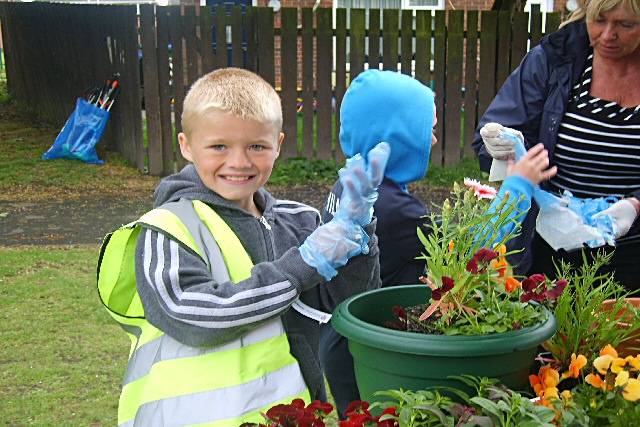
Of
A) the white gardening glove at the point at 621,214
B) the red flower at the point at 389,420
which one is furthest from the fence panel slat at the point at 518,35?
the red flower at the point at 389,420

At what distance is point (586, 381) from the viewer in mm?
1583

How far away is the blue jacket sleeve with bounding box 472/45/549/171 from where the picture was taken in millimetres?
2646

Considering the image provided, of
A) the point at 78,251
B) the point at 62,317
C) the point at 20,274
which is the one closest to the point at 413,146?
the point at 62,317

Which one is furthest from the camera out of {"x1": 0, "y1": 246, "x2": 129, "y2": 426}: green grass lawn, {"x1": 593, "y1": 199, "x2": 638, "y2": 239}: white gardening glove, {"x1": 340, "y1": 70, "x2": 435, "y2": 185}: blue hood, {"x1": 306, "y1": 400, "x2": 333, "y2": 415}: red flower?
{"x1": 0, "y1": 246, "x2": 129, "y2": 426}: green grass lawn

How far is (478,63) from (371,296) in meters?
8.15

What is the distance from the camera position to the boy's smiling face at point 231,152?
1898 mm

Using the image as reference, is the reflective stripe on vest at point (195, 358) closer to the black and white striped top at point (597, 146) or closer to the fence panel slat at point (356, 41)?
the black and white striped top at point (597, 146)

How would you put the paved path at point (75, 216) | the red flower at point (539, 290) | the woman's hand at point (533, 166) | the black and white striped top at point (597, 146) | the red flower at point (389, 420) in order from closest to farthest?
1. the red flower at point (389, 420)
2. the red flower at point (539, 290)
3. the woman's hand at point (533, 166)
4. the black and white striped top at point (597, 146)
5. the paved path at point (75, 216)

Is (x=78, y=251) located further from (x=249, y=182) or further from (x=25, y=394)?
(x=249, y=182)

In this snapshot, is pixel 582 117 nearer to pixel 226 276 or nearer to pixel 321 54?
pixel 226 276

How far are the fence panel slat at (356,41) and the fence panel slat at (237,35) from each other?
1168mm

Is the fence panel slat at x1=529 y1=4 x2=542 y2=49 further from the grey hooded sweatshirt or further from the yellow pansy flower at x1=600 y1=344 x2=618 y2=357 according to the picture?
the yellow pansy flower at x1=600 y1=344 x2=618 y2=357

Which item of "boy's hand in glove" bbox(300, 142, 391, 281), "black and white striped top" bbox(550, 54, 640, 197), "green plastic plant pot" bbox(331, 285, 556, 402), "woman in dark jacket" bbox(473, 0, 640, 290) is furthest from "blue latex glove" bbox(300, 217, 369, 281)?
"black and white striped top" bbox(550, 54, 640, 197)

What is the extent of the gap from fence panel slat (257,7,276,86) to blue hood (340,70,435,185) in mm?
6555
